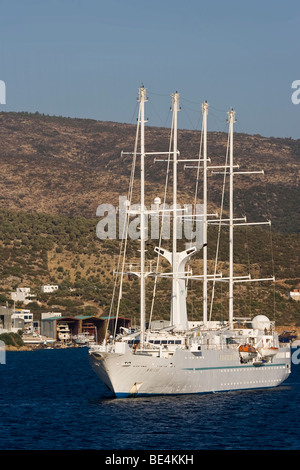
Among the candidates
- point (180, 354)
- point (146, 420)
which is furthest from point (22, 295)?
point (146, 420)

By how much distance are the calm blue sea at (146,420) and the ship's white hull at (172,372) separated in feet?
2.53

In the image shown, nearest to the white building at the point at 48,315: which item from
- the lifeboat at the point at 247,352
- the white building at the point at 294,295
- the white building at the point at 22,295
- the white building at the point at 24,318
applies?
the white building at the point at 24,318

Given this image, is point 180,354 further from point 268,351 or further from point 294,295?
point 294,295

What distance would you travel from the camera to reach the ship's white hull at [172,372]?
60594mm

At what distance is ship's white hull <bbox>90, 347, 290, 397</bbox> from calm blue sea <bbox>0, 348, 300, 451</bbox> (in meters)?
0.77

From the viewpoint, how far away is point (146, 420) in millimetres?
53000

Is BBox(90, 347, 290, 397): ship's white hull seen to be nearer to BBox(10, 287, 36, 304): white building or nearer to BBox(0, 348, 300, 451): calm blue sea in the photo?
BBox(0, 348, 300, 451): calm blue sea

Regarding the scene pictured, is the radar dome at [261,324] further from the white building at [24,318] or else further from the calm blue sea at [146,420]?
the white building at [24,318]

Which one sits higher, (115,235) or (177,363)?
(115,235)

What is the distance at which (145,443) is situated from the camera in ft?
153

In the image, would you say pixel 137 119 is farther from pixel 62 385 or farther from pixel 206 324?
pixel 62 385

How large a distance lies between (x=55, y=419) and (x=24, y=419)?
171cm
